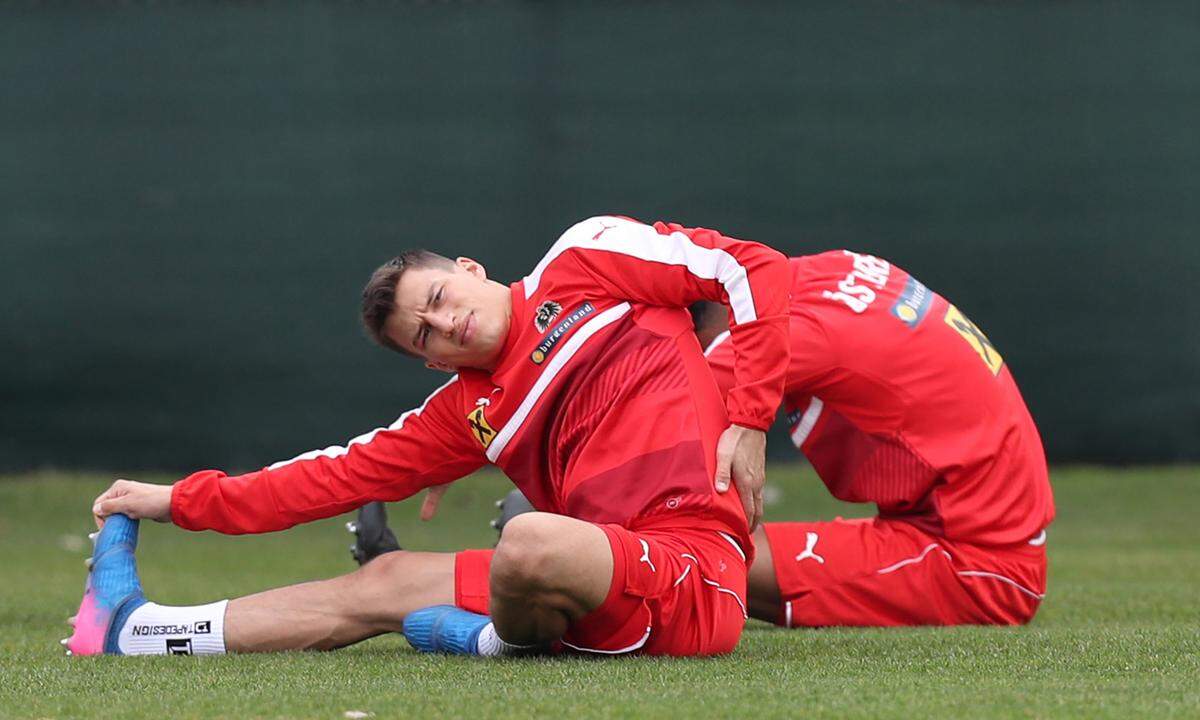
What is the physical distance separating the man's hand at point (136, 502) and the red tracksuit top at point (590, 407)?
27 millimetres

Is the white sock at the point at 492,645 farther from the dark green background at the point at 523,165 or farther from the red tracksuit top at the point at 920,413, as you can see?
the dark green background at the point at 523,165

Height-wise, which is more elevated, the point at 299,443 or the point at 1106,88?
the point at 1106,88

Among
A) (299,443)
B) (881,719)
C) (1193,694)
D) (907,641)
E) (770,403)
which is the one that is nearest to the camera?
(881,719)

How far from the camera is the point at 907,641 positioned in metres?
3.25

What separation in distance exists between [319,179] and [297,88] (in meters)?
0.42

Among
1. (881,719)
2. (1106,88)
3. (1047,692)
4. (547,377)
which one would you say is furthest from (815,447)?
(1106,88)

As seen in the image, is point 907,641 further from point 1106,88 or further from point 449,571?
point 1106,88

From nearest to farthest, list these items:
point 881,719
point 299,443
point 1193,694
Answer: point 881,719 → point 1193,694 → point 299,443

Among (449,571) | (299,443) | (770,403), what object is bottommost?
(299,443)

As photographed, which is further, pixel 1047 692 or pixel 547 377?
pixel 547 377

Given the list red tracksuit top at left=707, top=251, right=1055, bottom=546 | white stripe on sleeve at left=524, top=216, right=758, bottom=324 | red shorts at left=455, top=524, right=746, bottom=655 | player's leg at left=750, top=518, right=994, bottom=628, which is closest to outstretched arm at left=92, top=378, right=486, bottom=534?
white stripe on sleeve at left=524, top=216, right=758, bottom=324

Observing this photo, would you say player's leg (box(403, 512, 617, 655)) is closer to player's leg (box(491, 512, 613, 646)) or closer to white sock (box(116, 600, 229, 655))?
player's leg (box(491, 512, 613, 646))

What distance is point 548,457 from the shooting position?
3232 millimetres

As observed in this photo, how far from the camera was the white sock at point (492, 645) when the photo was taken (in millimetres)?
2980
